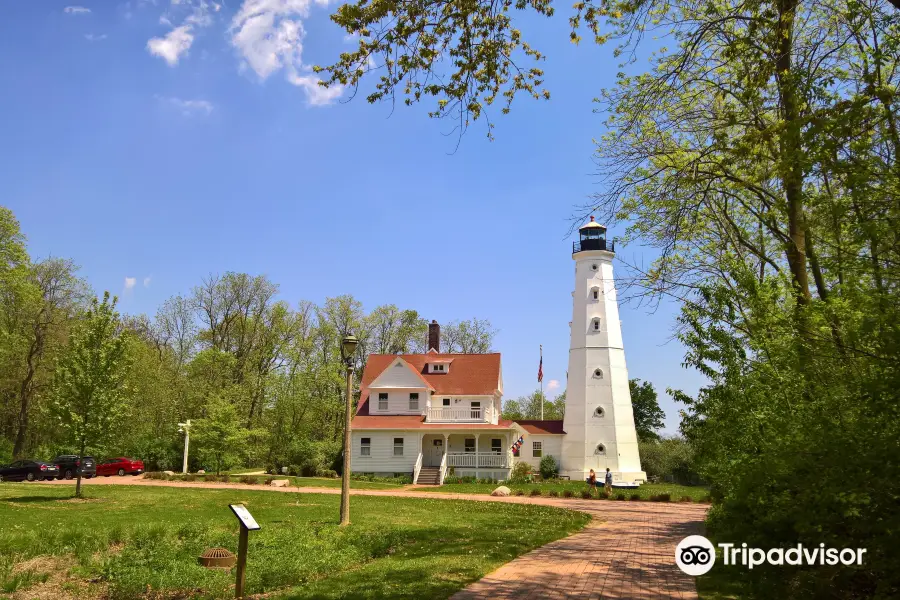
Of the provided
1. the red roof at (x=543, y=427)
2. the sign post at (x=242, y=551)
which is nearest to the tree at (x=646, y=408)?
the red roof at (x=543, y=427)

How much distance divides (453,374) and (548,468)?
8.47 metres

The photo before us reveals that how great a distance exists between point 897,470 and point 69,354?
22440 millimetres

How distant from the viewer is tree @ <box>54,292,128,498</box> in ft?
64.4

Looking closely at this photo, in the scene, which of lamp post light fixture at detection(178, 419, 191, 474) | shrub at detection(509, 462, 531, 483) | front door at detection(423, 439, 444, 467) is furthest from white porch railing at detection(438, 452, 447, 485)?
lamp post light fixture at detection(178, 419, 191, 474)

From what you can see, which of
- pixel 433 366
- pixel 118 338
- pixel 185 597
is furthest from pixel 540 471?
pixel 185 597

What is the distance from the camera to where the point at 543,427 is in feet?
134

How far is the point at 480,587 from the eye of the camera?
7988 millimetres

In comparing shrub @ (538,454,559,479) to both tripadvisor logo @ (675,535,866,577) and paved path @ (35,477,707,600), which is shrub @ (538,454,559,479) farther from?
tripadvisor logo @ (675,535,866,577)

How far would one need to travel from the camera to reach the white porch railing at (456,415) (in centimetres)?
3847

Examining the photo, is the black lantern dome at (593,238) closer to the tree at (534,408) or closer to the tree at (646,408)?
Answer: the tree at (646,408)

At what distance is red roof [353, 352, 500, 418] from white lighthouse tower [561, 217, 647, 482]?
5.26 metres

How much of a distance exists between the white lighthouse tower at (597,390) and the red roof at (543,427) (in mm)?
1211

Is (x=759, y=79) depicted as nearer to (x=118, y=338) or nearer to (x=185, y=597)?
(x=185, y=597)

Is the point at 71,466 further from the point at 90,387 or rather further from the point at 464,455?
the point at 464,455
